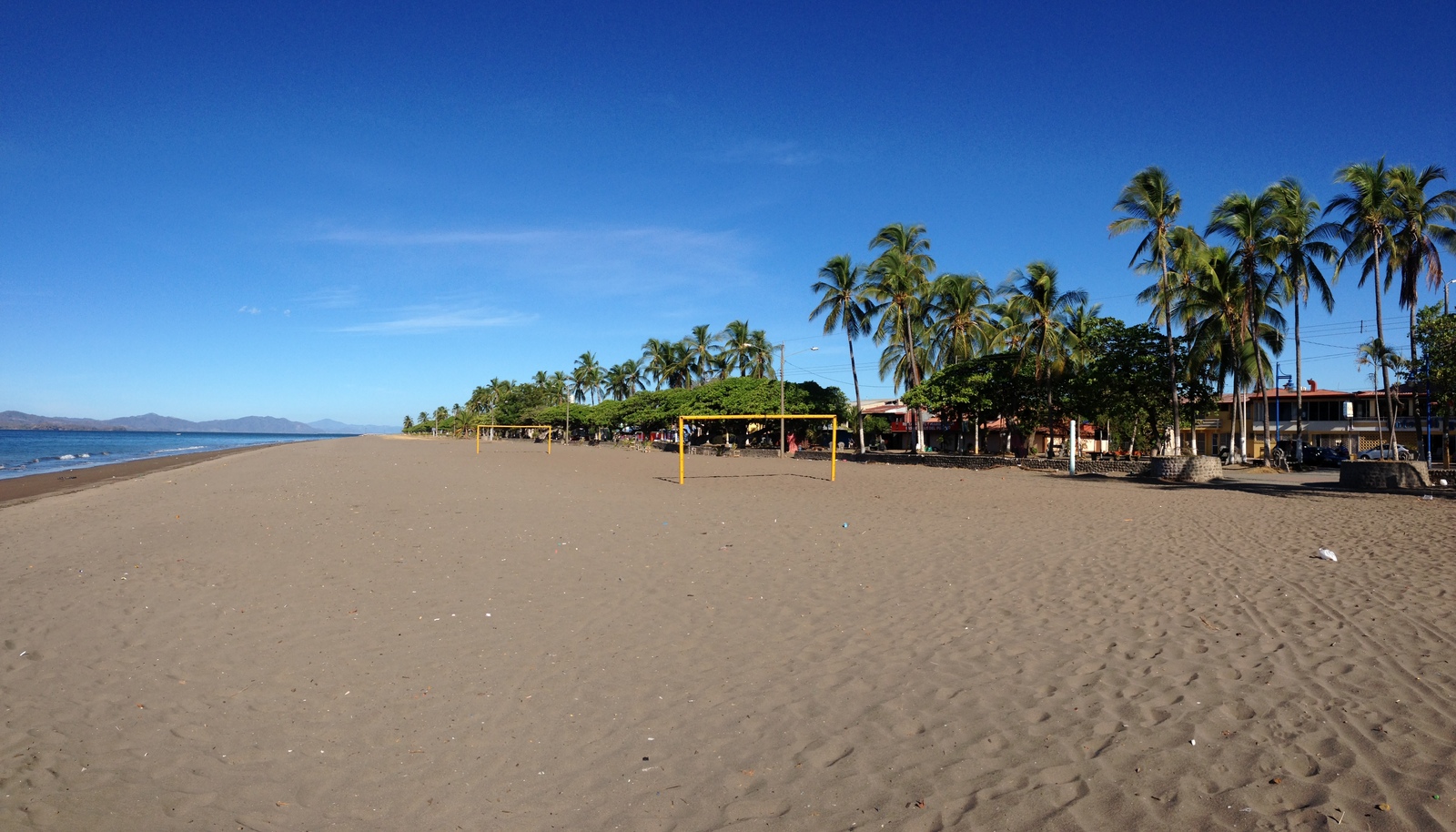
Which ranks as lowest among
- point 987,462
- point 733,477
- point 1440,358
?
point 733,477

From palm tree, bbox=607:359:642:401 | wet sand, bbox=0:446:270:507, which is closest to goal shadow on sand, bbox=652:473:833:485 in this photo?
wet sand, bbox=0:446:270:507

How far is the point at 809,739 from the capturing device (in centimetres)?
392

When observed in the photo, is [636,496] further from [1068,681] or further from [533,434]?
[533,434]

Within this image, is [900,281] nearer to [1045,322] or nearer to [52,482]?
[1045,322]

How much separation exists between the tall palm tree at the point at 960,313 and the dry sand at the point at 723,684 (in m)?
30.7

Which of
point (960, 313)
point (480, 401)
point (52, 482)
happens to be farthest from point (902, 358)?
point (480, 401)

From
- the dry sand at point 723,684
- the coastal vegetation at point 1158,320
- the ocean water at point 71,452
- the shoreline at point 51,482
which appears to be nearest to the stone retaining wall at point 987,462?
the coastal vegetation at point 1158,320

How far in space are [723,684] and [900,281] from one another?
3544cm

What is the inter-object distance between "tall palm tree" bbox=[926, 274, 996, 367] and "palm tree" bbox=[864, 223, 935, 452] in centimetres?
120

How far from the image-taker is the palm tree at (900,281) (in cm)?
3825

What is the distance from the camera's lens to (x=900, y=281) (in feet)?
125

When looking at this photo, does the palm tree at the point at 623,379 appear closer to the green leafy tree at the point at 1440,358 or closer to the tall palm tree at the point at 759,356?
the tall palm tree at the point at 759,356

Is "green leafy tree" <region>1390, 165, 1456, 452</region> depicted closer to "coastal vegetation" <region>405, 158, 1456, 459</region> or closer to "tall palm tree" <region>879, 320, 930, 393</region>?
"coastal vegetation" <region>405, 158, 1456, 459</region>

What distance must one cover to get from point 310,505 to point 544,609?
31.9 feet
